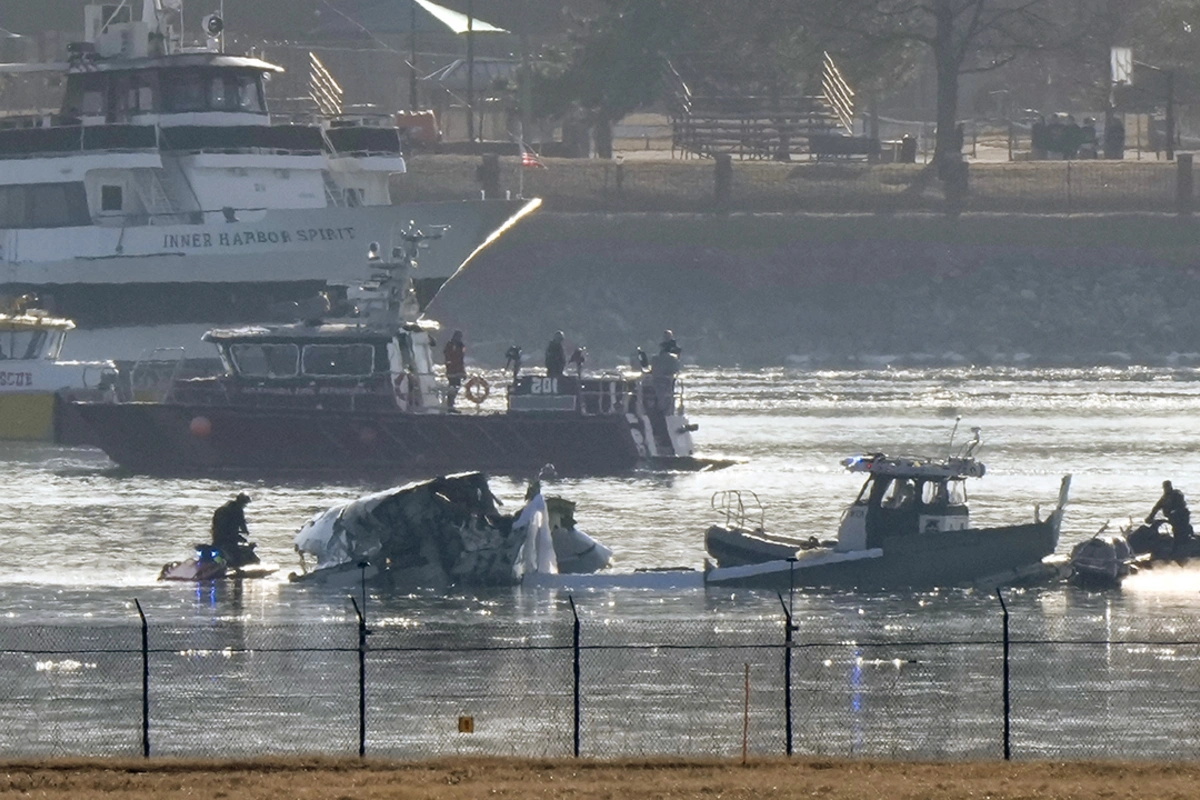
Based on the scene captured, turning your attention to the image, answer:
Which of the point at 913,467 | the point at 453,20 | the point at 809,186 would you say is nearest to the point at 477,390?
the point at 913,467

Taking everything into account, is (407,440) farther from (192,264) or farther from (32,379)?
(192,264)

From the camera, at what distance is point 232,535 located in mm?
36406

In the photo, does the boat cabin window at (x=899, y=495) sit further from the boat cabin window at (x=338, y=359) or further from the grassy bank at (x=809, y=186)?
the grassy bank at (x=809, y=186)

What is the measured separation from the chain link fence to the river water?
127 millimetres

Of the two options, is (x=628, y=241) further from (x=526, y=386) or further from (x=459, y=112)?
(x=526, y=386)

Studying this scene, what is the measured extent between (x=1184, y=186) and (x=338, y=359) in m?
42.2

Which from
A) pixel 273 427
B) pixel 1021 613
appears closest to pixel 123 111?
pixel 273 427

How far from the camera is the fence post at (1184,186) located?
279ft

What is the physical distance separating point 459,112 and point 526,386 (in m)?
55.0

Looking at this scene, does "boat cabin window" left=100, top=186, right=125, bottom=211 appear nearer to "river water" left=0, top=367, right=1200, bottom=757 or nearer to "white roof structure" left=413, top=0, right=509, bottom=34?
"river water" left=0, top=367, right=1200, bottom=757

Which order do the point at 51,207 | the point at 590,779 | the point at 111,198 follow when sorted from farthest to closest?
the point at 111,198, the point at 51,207, the point at 590,779

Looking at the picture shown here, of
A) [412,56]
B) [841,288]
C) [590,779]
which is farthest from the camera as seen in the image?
[412,56]

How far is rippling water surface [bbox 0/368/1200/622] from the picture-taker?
111ft

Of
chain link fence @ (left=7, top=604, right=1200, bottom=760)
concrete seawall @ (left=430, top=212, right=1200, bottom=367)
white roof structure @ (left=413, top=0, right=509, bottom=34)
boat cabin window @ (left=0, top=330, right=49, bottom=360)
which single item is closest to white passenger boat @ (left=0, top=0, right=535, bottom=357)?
boat cabin window @ (left=0, top=330, right=49, bottom=360)
